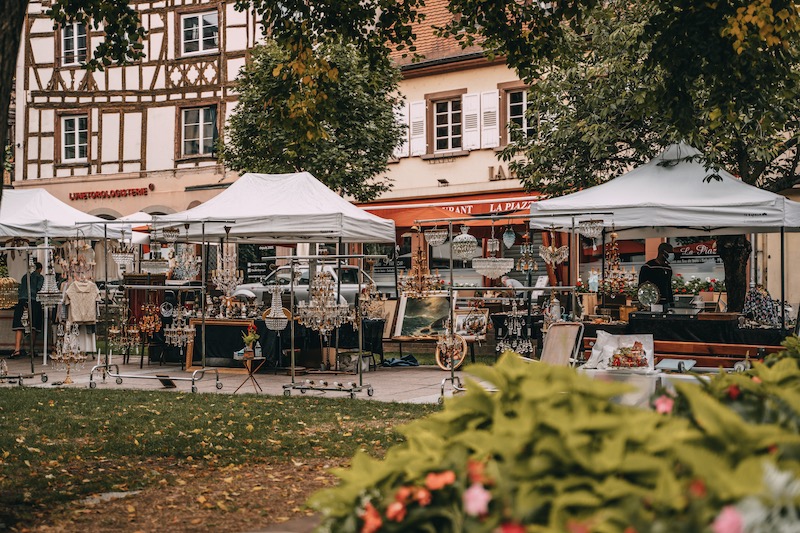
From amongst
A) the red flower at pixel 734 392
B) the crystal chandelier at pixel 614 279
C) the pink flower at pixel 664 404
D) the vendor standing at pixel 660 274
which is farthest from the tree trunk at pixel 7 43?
the vendor standing at pixel 660 274

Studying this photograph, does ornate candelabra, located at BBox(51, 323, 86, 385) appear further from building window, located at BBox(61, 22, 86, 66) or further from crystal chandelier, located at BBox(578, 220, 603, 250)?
building window, located at BBox(61, 22, 86, 66)

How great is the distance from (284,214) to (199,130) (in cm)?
1788

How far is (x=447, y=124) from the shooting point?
2808cm

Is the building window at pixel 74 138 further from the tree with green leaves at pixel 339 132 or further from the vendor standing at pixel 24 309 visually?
the vendor standing at pixel 24 309

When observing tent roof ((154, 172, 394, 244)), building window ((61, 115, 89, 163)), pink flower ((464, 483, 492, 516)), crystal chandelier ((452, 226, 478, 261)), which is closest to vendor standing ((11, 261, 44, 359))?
tent roof ((154, 172, 394, 244))

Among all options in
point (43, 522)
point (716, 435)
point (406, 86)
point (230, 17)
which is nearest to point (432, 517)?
point (716, 435)

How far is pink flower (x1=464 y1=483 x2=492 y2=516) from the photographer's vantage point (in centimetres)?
220

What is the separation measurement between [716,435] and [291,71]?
348 inches

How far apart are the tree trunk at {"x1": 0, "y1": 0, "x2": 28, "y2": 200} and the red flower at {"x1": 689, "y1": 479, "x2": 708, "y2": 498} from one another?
404 cm

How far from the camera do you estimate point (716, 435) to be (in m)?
2.18

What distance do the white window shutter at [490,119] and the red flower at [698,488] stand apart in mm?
25174

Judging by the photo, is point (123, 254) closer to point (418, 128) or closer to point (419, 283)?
point (419, 283)

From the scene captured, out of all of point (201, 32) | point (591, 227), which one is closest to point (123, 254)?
point (591, 227)

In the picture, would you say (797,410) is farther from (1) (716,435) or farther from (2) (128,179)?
(2) (128,179)
